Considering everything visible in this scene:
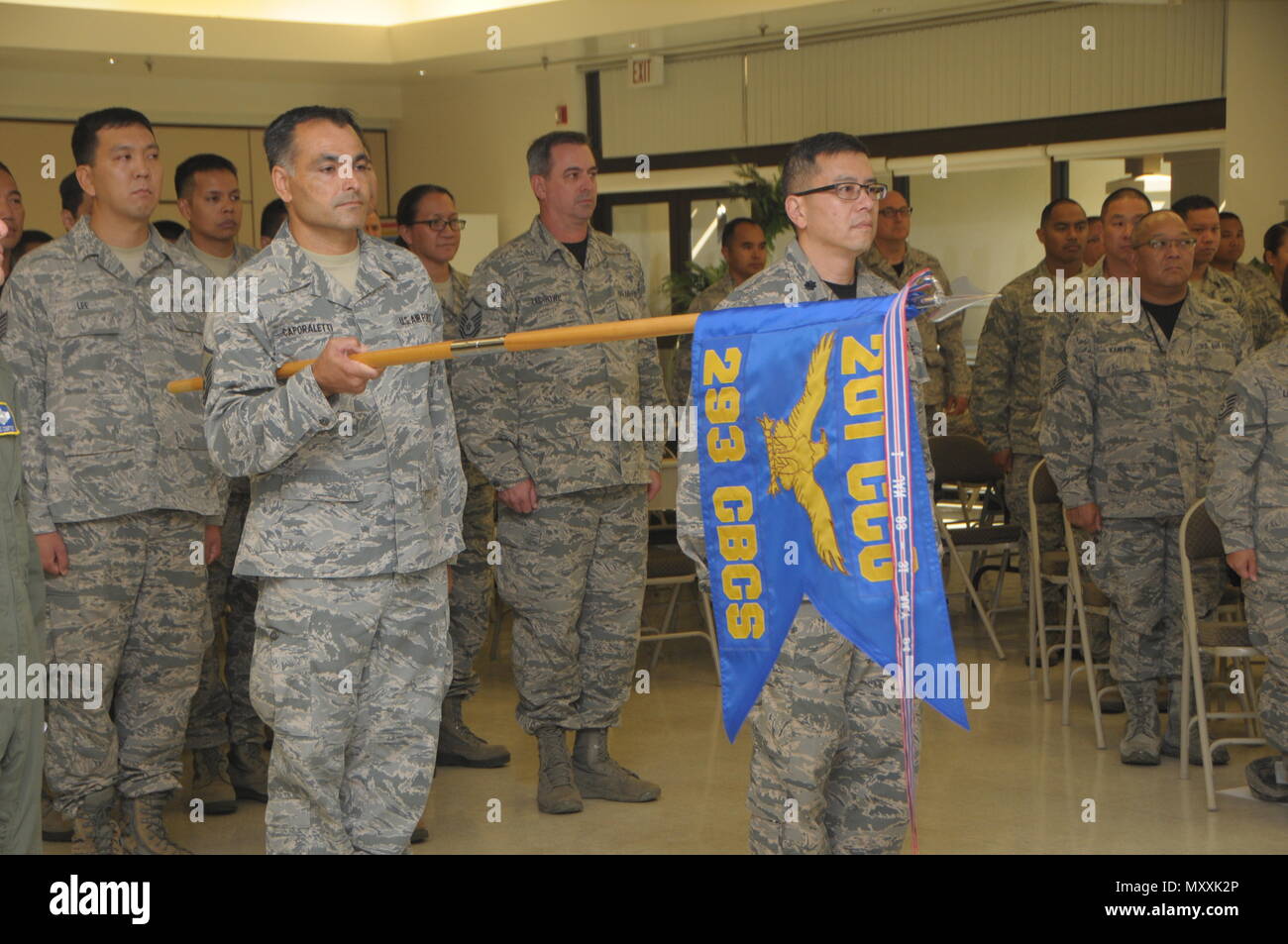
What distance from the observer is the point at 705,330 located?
2.97 m

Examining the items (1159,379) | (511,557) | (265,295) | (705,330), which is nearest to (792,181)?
(705,330)

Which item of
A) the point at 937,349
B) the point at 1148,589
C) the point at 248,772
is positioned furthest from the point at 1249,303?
the point at 248,772

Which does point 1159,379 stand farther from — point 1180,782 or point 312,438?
point 312,438

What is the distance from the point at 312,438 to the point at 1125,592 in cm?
316

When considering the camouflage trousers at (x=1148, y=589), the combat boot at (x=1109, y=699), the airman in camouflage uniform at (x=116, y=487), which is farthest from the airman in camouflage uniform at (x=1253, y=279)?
the airman in camouflage uniform at (x=116, y=487)

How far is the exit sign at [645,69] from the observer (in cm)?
1223

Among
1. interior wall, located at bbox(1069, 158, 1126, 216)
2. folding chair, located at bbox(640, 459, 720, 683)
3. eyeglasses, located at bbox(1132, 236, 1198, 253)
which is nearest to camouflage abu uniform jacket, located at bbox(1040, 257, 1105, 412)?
eyeglasses, located at bbox(1132, 236, 1198, 253)

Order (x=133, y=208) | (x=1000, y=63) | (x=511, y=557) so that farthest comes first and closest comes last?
1. (x=1000, y=63)
2. (x=511, y=557)
3. (x=133, y=208)

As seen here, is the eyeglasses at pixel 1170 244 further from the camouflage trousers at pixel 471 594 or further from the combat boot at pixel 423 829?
the combat boot at pixel 423 829

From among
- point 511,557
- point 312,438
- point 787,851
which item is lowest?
point 787,851

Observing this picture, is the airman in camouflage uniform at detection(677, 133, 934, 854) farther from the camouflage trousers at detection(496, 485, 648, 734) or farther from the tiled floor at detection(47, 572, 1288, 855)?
the camouflage trousers at detection(496, 485, 648, 734)

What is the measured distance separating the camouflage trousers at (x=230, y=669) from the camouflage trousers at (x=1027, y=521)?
327 centimetres

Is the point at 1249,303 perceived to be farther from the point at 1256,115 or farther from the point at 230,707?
the point at 230,707

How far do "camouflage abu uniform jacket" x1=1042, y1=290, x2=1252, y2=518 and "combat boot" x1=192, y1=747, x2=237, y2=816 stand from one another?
9.81 feet
